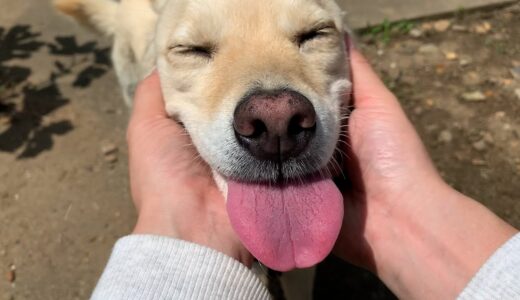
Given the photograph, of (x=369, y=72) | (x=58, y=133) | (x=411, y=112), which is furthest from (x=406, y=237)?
(x=58, y=133)

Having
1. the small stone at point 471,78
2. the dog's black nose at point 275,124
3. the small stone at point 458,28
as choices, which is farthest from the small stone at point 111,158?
the small stone at point 458,28

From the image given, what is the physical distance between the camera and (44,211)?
4.48m

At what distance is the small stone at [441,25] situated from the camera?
225 inches

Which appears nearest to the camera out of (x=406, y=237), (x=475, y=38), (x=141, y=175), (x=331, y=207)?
(x=331, y=207)

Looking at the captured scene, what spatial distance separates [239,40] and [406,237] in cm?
120

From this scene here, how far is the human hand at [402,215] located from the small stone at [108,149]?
271 cm

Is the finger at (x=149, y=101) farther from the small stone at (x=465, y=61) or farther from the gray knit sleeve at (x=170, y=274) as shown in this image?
the small stone at (x=465, y=61)

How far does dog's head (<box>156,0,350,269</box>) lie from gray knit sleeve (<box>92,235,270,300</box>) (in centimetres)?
41

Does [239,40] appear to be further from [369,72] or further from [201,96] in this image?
[369,72]

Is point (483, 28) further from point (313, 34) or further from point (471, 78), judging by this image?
point (313, 34)

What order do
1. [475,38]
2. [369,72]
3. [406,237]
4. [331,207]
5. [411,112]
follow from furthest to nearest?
[475,38] < [411,112] < [369,72] < [406,237] < [331,207]

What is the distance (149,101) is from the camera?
296 centimetres

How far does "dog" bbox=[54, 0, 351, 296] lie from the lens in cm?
225

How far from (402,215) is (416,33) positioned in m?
3.66
